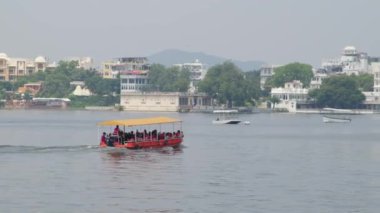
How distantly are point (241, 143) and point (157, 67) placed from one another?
97465mm

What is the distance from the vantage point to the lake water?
1273 inches

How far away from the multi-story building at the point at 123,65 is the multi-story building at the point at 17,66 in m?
10.1

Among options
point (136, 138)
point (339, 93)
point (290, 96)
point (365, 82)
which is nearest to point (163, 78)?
point (290, 96)

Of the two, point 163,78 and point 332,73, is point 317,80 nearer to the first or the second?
point 332,73

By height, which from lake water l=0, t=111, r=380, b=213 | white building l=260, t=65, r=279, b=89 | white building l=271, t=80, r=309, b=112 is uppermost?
white building l=260, t=65, r=279, b=89

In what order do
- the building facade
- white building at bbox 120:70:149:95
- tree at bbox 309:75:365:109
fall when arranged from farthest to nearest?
1. white building at bbox 120:70:149:95
2. the building facade
3. tree at bbox 309:75:365:109

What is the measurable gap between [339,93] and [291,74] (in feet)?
66.9

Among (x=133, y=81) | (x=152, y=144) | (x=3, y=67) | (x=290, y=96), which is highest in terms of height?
(x=3, y=67)

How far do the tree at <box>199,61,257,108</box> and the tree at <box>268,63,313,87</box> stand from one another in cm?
1275

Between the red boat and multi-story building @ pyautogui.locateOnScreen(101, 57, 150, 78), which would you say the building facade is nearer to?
multi-story building @ pyautogui.locateOnScreen(101, 57, 150, 78)

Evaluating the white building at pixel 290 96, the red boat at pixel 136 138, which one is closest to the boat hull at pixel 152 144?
the red boat at pixel 136 138

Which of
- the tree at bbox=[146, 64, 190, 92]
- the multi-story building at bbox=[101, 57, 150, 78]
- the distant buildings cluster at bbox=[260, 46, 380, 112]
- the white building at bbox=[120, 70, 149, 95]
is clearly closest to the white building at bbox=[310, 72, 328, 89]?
the distant buildings cluster at bbox=[260, 46, 380, 112]

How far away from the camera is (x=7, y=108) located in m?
154

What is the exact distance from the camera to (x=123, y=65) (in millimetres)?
167250
